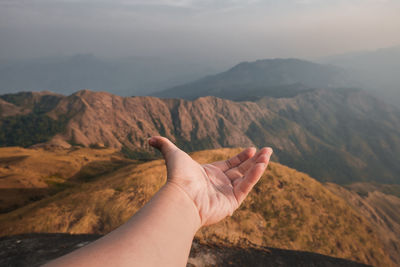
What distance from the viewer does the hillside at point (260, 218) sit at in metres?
12.8

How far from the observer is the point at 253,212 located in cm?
1636

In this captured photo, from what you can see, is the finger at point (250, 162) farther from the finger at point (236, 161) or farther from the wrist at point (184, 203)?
the wrist at point (184, 203)

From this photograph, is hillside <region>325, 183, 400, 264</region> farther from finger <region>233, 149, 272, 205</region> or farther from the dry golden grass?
the dry golden grass

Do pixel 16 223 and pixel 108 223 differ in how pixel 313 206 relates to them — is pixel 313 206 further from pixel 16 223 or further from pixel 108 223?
pixel 16 223

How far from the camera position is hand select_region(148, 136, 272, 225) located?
4.77 meters

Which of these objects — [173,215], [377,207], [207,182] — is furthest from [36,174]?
[377,207]

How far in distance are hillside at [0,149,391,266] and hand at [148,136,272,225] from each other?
663 cm

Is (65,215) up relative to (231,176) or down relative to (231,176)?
down

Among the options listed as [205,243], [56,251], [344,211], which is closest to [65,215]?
[56,251]

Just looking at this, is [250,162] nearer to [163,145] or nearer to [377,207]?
[163,145]

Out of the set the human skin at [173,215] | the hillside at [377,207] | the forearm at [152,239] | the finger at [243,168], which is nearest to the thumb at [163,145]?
the human skin at [173,215]

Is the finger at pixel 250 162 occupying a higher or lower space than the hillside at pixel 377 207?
higher

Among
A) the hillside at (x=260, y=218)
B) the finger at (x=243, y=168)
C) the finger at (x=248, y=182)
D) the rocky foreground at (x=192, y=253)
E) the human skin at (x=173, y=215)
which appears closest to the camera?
the human skin at (x=173, y=215)

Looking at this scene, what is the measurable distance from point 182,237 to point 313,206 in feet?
62.4
